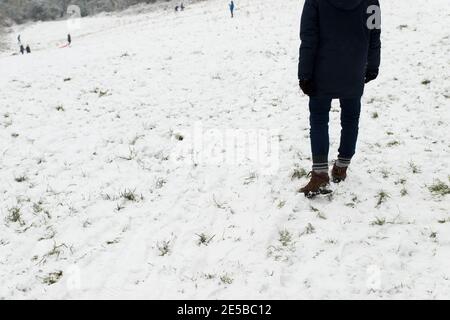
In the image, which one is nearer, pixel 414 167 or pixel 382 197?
pixel 382 197

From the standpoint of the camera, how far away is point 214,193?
18.8 ft

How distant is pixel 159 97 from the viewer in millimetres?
10188

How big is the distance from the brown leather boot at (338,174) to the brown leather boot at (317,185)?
32cm

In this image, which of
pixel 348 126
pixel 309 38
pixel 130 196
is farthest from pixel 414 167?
pixel 130 196

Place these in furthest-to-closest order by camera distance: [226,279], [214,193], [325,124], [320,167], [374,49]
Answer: [214,193] < [320,167] < [325,124] < [374,49] < [226,279]

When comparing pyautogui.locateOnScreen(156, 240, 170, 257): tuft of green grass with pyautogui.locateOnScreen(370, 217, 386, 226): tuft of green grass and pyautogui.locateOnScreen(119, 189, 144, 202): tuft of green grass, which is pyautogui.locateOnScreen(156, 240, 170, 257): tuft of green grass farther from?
pyautogui.locateOnScreen(370, 217, 386, 226): tuft of green grass

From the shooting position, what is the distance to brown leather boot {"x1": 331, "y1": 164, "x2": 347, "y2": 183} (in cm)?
541

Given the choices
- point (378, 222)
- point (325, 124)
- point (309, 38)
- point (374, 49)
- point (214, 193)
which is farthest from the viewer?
point (214, 193)

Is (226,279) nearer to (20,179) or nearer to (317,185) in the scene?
(317,185)

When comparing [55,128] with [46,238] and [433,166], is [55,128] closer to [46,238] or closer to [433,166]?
[46,238]

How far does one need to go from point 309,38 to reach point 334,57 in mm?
354

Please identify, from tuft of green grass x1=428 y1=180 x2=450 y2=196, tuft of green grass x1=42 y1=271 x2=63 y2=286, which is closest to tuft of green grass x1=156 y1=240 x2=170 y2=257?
tuft of green grass x1=42 y1=271 x2=63 y2=286

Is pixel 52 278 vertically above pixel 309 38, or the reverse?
pixel 309 38

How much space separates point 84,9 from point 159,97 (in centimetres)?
7082
